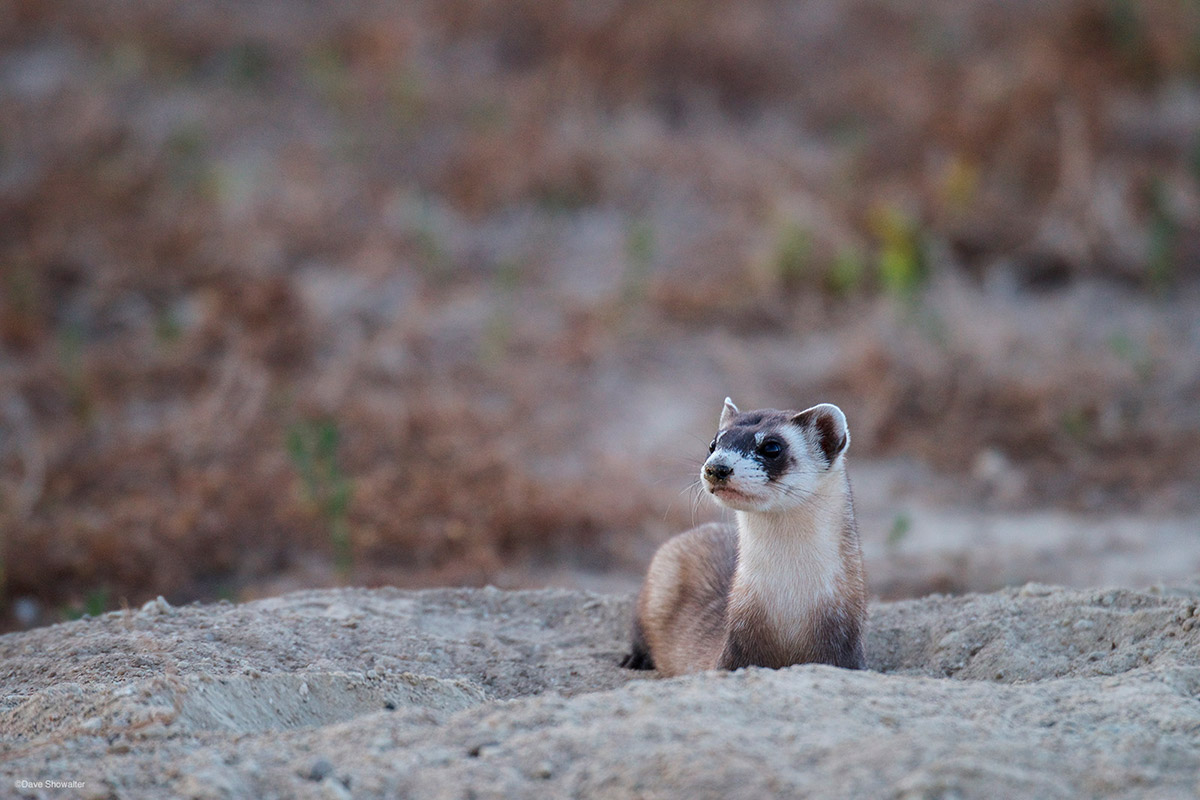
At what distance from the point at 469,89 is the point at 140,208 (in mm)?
3083

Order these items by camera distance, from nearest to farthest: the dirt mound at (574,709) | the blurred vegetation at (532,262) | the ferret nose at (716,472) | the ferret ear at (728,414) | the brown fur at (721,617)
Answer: the dirt mound at (574,709)
the ferret nose at (716,472)
the brown fur at (721,617)
the ferret ear at (728,414)
the blurred vegetation at (532,262)

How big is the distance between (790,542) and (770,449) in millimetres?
276

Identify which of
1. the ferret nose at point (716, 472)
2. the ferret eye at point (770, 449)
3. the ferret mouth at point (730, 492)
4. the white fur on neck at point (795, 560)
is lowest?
the white fur on neck at point (795, 560)

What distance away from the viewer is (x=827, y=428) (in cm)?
373

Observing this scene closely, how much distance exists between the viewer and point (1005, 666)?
367 cm

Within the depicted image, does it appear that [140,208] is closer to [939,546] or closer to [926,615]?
[939,546]

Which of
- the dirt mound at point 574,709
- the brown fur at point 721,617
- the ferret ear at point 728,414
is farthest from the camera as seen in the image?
the ferret ear at point 728,414

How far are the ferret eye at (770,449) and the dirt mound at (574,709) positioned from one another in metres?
0.71

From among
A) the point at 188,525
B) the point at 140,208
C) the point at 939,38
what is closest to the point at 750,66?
the point at 939,38

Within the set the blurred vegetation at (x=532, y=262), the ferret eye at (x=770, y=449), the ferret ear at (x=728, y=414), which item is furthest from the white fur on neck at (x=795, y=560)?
the blurred vegetation at (x=532, y=262)

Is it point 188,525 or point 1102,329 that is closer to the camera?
point 188,525

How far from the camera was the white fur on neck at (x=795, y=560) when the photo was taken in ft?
11.8

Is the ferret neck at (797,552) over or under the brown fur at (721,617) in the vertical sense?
over

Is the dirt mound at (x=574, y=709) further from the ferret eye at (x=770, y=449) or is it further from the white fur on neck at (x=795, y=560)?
the ferret eye at (x=770, y=449)
